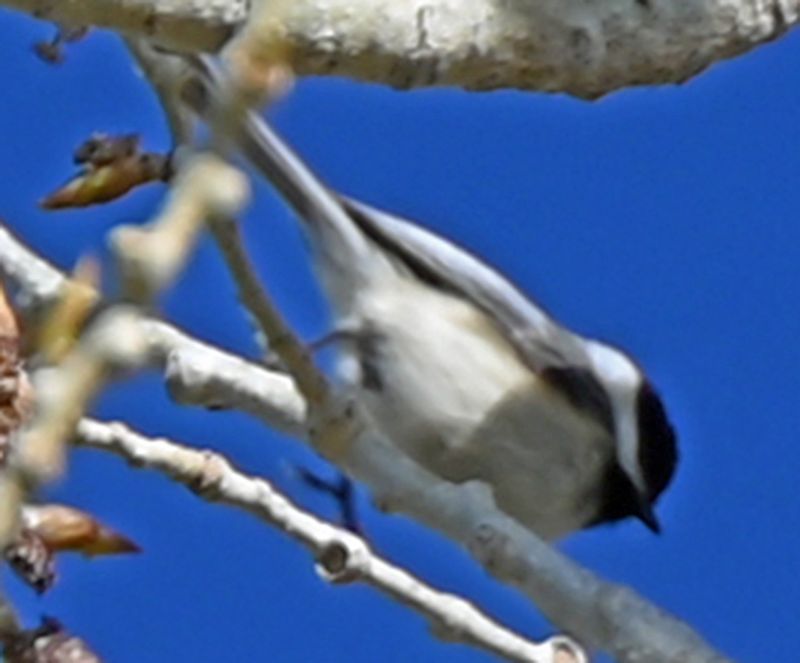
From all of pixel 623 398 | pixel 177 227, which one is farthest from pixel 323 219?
pixel 177 227

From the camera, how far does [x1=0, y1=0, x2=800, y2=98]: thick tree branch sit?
1.22 meters

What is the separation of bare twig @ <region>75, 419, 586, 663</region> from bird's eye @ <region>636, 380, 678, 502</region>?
2.06 meters

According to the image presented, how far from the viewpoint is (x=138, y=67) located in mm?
1536

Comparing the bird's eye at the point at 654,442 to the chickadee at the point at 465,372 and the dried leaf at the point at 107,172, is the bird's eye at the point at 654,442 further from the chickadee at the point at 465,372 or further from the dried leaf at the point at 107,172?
the dried leaf at the point at 107,172

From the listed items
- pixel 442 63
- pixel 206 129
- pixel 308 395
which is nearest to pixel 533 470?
pixel 308 395

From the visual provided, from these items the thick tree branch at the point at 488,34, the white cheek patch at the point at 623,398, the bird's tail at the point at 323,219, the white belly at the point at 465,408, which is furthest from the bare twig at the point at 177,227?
the white cheek patch at the point at 623,398

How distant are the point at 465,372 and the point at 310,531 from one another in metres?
1.77

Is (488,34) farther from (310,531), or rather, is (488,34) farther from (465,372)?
(465,372)

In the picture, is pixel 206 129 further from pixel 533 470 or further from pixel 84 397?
pixel 533 470

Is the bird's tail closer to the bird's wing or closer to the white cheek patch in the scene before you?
the bird's wing

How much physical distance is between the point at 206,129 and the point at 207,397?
950mm

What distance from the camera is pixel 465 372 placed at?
10.9 feet

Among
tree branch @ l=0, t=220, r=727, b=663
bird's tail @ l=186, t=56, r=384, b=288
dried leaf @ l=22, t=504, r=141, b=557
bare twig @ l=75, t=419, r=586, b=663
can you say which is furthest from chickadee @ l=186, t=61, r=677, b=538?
dried leaf @ l=22, t=504, r=141, b=557

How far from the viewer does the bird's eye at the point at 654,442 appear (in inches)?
143
